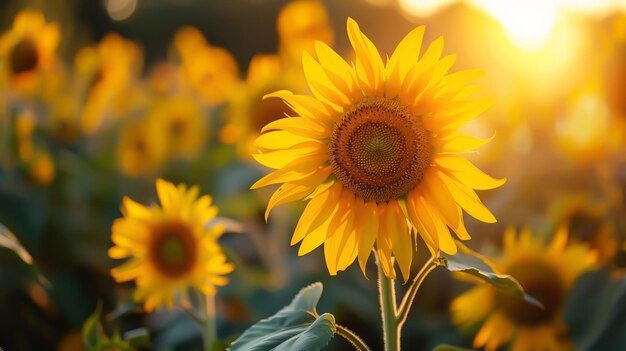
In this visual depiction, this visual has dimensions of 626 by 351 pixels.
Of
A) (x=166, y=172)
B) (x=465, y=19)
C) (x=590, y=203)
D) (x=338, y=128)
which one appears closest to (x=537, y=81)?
(x=590, y=203)

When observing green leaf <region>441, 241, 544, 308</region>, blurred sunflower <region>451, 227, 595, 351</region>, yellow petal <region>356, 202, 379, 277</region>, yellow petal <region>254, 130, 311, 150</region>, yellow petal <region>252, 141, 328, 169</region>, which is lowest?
blurred sunflower <region>451, 227, 595, 351</region>

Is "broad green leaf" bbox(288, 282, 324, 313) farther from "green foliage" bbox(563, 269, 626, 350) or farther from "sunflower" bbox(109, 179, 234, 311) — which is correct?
"green foliage" bbox(563, 269, 626, 350)

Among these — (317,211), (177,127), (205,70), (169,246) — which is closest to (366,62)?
(317,211)

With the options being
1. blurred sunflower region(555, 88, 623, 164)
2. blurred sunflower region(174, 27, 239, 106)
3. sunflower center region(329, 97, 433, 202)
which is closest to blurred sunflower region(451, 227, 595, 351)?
blurred sunflower region(555, 88, 623, 164)

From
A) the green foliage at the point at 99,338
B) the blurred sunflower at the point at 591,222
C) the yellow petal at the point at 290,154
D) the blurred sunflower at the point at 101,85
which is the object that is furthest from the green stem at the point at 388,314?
the blurred sunflower at the point at 101,85

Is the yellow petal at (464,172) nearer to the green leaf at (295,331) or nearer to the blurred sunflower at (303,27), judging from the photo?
the green leaf at (295,331)

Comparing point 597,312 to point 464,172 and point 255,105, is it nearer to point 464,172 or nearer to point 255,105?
point 464,172
